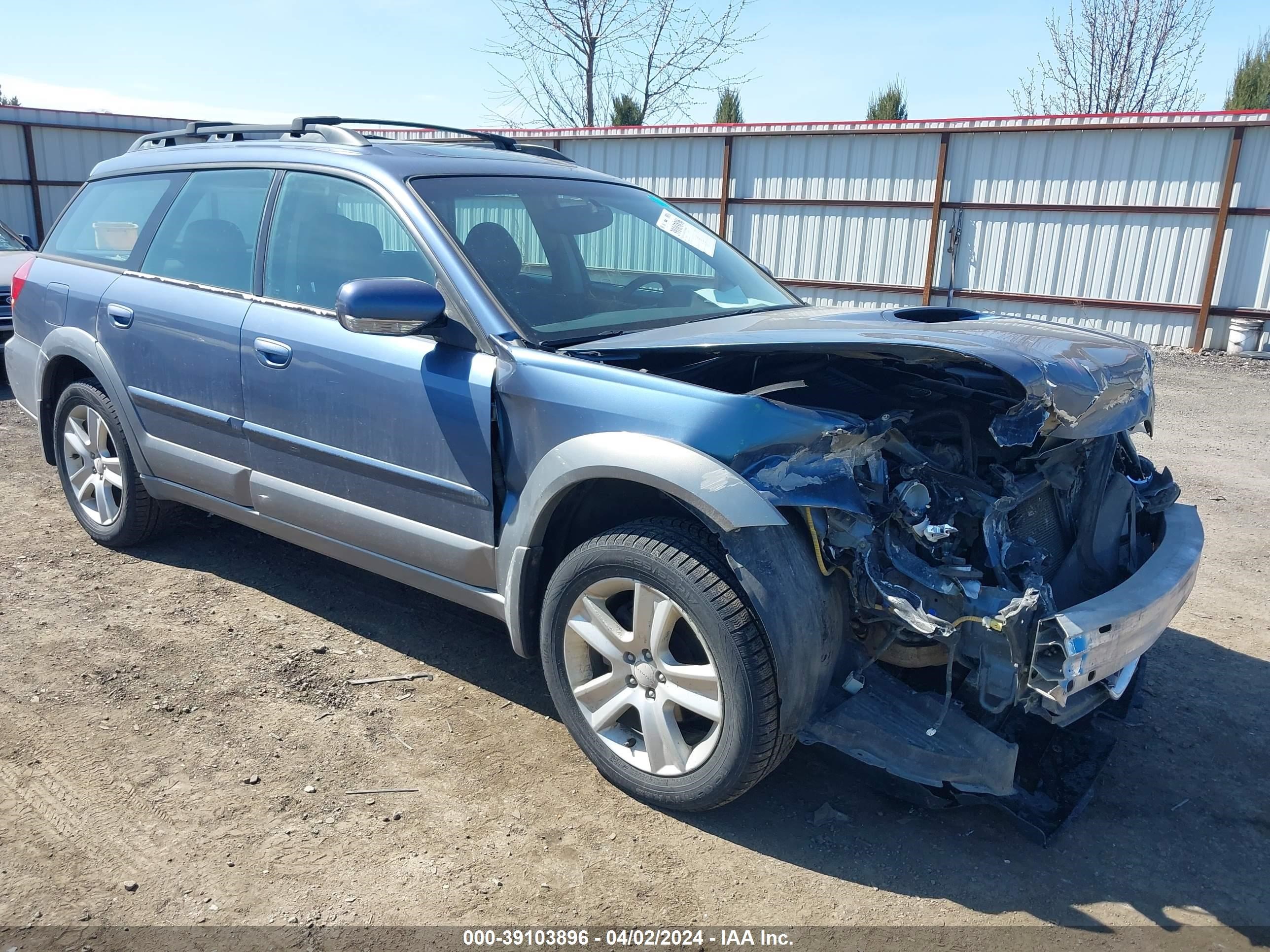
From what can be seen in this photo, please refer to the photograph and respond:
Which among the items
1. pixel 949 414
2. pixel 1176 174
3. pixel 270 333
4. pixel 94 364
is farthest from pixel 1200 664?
pixel 1176 174

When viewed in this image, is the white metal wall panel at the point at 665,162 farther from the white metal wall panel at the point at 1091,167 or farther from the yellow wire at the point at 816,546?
the yellow wire at the point at 816,546

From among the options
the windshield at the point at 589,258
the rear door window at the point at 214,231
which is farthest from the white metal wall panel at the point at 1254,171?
the rear door window at the point at 214,231

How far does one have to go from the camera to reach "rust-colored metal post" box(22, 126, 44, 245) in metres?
17.2

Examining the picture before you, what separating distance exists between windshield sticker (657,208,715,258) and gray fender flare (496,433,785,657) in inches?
64.1

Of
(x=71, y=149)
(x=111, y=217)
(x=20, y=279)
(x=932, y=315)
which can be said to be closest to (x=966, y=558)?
(x=932, y=315)

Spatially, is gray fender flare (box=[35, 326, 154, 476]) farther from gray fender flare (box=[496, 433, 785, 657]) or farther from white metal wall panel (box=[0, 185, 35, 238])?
white metal wall panel (box=[0, 185, 35, 238])

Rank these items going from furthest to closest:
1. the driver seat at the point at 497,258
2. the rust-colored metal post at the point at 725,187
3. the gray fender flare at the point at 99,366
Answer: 1. the rust-colored metal post at the point at 725,187
2. the gray fender flare at the point at 99,366
3. the driver seat at the point at 497,258

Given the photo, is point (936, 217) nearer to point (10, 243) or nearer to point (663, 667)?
point (10, 243)

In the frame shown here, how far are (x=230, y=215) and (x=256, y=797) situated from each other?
8.02ft

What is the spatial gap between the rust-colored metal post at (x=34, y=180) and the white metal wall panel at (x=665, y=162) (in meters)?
9.46

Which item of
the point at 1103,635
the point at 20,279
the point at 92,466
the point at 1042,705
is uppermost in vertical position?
the point at 20,279

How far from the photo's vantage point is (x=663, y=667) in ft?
9.25

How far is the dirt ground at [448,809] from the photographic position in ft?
8.32

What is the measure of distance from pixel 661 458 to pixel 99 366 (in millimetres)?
3111
